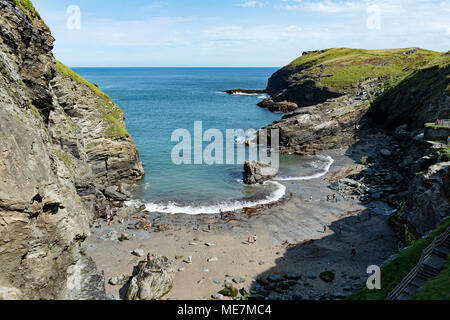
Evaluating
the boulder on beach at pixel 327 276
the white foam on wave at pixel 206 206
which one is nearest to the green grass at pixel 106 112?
the white foam on wave at pixel 206 206

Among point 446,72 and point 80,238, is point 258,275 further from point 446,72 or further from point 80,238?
point 446,72

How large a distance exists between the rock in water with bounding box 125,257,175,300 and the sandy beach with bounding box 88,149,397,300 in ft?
3.32

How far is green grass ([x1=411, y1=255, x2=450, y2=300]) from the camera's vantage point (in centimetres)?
1450

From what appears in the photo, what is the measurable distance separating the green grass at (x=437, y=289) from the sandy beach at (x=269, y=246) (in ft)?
27.0

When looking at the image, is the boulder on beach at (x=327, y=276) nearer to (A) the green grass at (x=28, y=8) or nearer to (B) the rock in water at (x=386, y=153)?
(A) the green grass at (x=28, y=8)

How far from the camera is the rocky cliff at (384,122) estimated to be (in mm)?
29297

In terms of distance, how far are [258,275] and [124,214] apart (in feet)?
71.3

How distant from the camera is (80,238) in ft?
75.0

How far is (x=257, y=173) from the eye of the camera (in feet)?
170

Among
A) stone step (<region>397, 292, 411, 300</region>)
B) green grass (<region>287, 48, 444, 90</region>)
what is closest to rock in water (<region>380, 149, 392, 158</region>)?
green grass (<region>287, 48, 444, 90</region>)

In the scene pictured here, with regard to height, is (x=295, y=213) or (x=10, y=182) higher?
(x=10, y=182)

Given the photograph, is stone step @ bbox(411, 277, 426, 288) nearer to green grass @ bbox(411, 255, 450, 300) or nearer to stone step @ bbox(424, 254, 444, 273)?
green grass @ bbox(411, 255, 450, 300)

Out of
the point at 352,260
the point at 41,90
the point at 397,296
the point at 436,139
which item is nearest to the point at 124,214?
the point at 41,90

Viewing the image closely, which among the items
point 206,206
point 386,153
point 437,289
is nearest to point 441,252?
point 437,289
